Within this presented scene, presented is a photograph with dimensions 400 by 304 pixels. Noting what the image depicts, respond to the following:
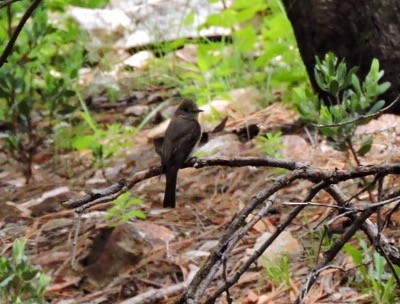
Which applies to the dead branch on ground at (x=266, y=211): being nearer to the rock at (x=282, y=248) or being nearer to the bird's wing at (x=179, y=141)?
the rock at (x=282, y=248)

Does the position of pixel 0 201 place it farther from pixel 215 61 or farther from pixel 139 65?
pixel 139 65

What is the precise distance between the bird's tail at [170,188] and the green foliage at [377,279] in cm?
103

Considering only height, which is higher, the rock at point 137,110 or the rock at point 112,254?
the rock at point 137,110

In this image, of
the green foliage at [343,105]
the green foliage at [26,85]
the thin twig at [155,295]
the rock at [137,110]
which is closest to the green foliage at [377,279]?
the green foliage at [343,105]

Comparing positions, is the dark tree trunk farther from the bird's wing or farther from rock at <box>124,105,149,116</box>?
rock at <box>124,105,149,116</box>

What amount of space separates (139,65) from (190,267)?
3.32 metres

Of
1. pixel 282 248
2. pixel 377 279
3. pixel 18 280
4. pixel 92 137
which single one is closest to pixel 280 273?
pixel 282 248

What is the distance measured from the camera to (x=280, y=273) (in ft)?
11.0

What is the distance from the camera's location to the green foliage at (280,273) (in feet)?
10.9

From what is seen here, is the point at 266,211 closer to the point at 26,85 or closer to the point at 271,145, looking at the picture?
the point at 271,145

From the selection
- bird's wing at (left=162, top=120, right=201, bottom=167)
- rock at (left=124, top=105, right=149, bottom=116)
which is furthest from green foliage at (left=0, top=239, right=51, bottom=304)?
rock at (left=124, top=105, right=149, bottom=116)

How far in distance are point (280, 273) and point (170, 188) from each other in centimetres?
87

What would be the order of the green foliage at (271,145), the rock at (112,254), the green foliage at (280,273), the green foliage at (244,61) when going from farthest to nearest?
1. the green foliage at (244,61)
2. the green foliage at (271,145)
3. the rock at (112,254)
4. the green foliage at (280,273)

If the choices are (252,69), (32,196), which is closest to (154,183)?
(32,196)
